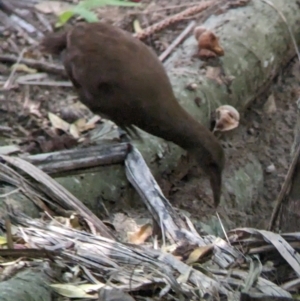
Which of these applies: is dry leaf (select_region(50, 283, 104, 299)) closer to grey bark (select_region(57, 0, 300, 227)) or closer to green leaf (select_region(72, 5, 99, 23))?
grey bark (select_region(57, 0, 300, 227))

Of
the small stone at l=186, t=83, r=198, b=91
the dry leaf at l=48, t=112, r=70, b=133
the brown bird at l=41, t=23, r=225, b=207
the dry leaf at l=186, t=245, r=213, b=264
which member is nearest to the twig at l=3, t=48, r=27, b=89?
the dry leaf at l=48, t=112, r=70, b=133

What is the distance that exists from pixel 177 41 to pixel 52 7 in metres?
1.24

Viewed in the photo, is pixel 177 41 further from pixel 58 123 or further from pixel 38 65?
pixel 58 123

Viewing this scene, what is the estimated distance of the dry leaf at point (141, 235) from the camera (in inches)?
122

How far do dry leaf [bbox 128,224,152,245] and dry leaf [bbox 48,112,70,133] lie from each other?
55.9 inches

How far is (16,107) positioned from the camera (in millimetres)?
4539

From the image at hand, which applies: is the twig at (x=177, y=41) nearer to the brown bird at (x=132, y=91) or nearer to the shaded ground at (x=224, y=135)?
the shaded ground at (x=224, y=135)

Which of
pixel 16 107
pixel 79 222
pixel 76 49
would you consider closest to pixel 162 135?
pixel 76 49

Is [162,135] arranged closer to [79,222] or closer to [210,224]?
[210,224]

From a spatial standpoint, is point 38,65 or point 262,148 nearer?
point 262,148

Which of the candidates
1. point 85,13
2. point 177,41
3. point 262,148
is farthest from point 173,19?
point 262,148

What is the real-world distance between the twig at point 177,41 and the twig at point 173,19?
164mm

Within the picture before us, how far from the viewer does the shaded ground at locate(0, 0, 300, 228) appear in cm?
428

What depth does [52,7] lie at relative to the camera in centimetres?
577
